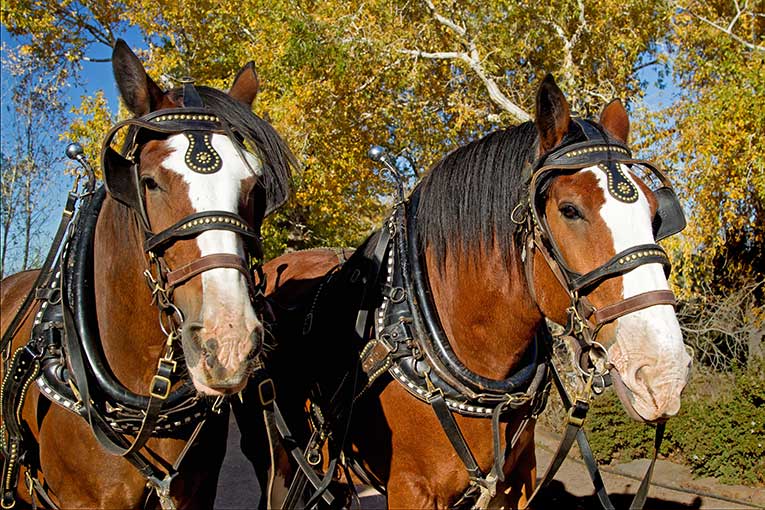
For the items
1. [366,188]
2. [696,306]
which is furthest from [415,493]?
[366,188]

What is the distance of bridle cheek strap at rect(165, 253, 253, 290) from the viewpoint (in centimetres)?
169

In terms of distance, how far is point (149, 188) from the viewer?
6.17 feet

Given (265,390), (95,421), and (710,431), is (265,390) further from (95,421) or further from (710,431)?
(710,431)

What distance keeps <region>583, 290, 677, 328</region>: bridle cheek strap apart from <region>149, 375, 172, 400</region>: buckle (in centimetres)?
137

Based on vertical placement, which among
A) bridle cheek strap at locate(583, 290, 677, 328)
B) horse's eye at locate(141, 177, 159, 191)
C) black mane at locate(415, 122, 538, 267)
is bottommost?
bridle cheek strap at locate(583, 290, 677, 328)

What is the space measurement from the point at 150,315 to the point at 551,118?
4.99ft

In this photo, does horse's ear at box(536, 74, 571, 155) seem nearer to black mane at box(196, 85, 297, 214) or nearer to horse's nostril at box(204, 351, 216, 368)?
black mane at box(196, 85, 297, 214)

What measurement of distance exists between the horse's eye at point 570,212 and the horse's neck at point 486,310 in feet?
0.95

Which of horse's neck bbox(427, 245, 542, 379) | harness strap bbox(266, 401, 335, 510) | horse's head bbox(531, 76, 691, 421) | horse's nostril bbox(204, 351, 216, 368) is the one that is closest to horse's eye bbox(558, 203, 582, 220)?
horse's head bbox(531, 76, 691, 421)

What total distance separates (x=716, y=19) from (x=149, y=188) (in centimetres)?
855

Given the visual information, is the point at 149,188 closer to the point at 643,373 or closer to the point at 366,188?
the point at 643,373

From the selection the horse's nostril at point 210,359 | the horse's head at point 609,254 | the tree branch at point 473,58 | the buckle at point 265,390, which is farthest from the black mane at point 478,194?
the tree branch at point 473,58

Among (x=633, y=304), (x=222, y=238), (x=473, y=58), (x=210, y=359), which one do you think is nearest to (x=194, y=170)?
(x=222, y=238)

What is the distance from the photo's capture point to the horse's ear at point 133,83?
1.97 m
